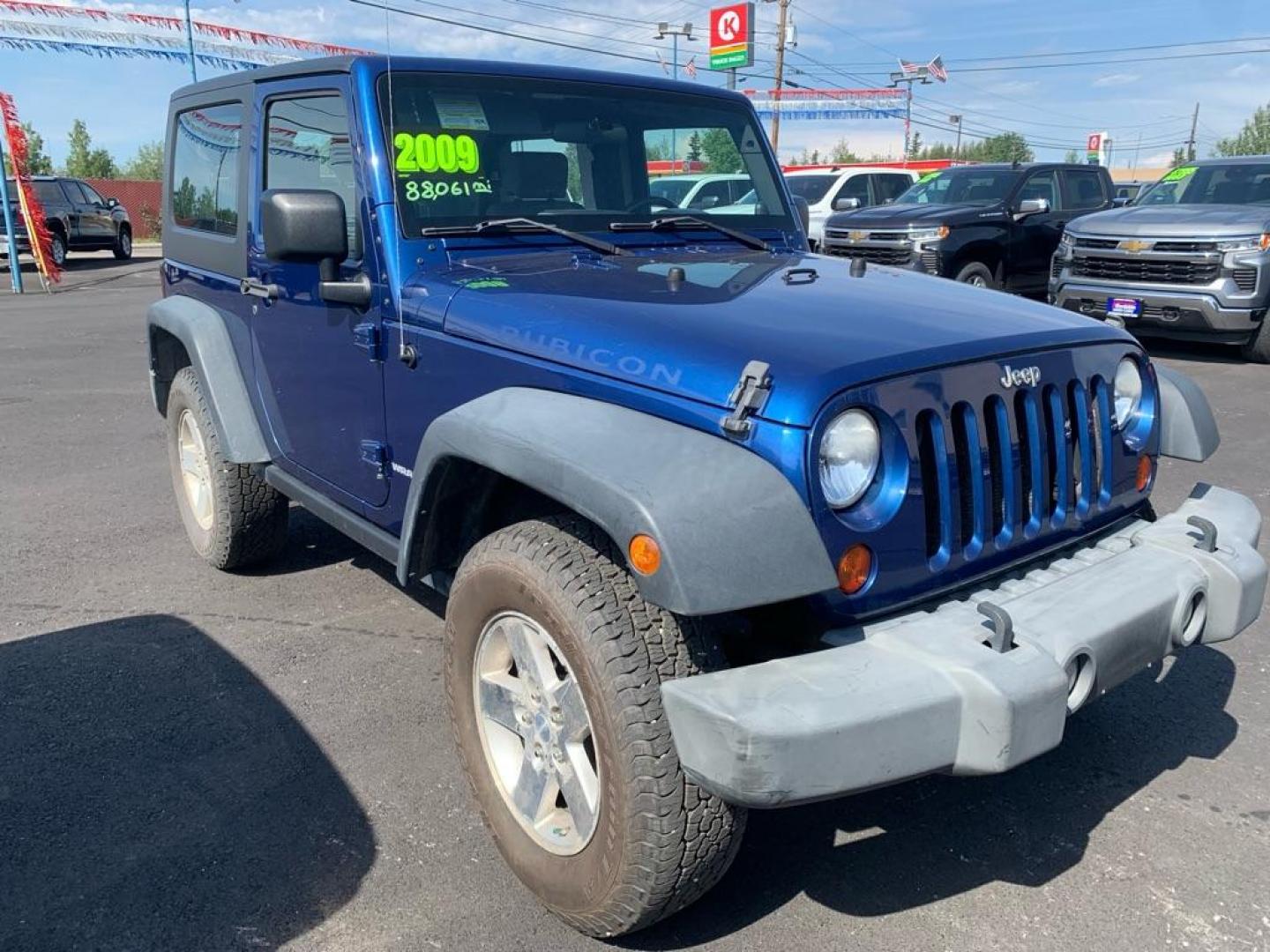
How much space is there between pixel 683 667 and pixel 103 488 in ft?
16.1

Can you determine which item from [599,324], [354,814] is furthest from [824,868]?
[599,324]

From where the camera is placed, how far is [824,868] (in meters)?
2.69

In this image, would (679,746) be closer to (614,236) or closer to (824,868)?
(824,868)

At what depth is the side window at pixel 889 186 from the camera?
1644cm

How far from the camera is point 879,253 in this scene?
11539 millimetres

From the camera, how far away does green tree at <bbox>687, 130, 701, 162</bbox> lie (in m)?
4.05

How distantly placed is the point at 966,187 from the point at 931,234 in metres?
1.86

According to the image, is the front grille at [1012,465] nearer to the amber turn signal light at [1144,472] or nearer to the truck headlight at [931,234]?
the amber turn signal light at [1144,472]

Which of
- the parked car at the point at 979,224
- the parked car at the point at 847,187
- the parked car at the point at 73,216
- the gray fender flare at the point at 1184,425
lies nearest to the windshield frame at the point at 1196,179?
the parked car at the point at 979,224

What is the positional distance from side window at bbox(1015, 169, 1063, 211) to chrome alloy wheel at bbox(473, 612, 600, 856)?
36.7 feet

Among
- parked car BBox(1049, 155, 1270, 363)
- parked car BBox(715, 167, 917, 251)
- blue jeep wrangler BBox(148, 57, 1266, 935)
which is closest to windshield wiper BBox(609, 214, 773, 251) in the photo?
blue jeep wrangler BBox(148, 57, 1266, 935)

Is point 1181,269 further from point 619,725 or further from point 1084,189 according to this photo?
point 619,725

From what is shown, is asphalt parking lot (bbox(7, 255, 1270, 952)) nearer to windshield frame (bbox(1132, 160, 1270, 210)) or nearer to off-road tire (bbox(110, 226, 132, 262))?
windshield frame (bbox(1132, 160, 1270, 210))

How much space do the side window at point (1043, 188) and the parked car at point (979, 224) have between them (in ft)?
0.03
